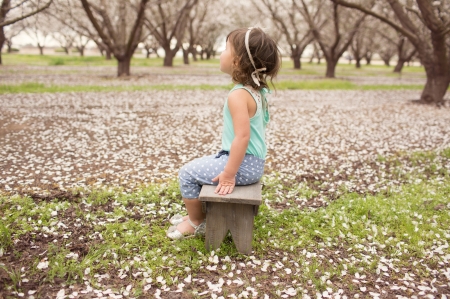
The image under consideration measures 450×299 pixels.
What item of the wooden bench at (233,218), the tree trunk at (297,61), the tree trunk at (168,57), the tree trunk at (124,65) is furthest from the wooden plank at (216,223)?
the tree trunk at (297,61)

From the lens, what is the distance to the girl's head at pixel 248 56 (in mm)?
3109

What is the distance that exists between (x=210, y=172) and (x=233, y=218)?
0.49 meters

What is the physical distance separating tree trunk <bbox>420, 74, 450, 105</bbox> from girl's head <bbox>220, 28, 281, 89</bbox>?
12244 millimetres

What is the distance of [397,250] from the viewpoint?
3672 millimetres

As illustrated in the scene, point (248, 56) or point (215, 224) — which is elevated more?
point (248, 56)

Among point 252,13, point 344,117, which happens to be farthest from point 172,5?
point 344,117

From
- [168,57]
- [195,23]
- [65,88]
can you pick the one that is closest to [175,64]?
[168,57]

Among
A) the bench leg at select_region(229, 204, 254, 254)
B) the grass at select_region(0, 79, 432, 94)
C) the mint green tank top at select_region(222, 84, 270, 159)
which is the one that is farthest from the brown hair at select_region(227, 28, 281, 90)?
the grass at select_region(0, 79, 432, 94)

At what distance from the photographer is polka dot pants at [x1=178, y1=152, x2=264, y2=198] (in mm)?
3389

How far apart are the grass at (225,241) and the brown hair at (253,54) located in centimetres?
170

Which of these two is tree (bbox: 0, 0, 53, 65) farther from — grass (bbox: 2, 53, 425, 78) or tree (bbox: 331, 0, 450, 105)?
grass (bbox: 2, 53, 425, 78)

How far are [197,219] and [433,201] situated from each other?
3223 millimetres

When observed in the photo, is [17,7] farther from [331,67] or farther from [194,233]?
[331,67]

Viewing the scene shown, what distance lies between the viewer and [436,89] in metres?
13.2
